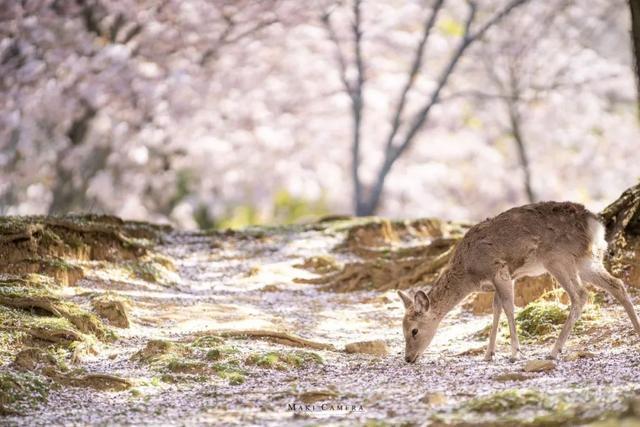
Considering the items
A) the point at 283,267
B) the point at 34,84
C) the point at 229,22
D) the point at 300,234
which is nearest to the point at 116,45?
the point at 34,84

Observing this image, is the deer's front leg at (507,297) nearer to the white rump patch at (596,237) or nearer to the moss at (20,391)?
the white rump patch at (596,237)

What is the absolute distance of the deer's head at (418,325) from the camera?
9.56m

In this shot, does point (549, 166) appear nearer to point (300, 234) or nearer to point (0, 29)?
point (300, 234)

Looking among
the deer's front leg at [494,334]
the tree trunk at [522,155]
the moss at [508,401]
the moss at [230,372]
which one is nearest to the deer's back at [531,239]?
the deer's front leg at [494,334]

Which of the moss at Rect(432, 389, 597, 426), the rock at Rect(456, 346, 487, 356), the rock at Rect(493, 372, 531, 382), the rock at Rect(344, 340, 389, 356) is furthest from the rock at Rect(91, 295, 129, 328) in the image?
the moss at Rect(432, 389, 597, 426)

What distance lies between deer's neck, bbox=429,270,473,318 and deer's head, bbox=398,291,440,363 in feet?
0.38

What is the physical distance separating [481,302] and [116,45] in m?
13.4

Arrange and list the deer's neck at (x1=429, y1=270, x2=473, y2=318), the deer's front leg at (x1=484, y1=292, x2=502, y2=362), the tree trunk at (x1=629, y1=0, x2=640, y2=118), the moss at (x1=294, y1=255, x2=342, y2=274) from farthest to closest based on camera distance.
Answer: the moss at (x1=294, y1=255, x2=342, y2=274) → the tree trunk at (x1=629, y1=0, x2=640, y2=118) → the deer's neck at (x1=429, y1=270, x2=473, y2=318) → the deer's front leg at (x1=484, y1=292, x2=502, y2=362)

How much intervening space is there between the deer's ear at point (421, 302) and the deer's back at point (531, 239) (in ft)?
1.75

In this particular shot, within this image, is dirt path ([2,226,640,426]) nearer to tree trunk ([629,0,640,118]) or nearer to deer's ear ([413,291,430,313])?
deer's ear ([413,291,430,313])

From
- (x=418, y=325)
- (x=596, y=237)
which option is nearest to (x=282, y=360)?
(x=418, y=325)

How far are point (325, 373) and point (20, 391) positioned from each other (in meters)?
2.74

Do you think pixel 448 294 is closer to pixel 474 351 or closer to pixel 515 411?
pixel 474 351

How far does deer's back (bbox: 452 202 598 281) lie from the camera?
935 cm
